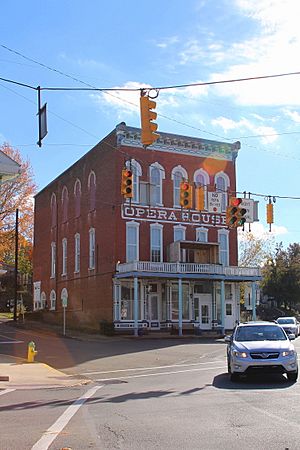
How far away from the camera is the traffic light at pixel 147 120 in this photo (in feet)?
52.1

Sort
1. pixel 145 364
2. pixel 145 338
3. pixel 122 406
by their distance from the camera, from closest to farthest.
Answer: pixel 122 406 < pixel 145 364 < pixel 145 338

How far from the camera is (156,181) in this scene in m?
42.0

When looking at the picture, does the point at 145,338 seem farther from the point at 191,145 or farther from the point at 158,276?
the point at 191,145

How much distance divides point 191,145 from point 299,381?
30.7m

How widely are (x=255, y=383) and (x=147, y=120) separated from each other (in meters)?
7.49

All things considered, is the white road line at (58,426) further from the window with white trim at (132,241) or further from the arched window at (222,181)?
the arched window at (222,181)

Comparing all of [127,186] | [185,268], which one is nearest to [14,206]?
[185,268]

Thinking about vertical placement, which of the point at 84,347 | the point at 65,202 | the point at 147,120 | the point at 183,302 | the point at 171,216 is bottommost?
the point at 84,347

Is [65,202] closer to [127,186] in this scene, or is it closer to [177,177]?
[177,177]

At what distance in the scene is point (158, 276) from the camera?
127 ft

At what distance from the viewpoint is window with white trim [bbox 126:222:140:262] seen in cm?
4053

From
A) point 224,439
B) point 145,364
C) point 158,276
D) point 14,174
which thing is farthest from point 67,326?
point 224,439

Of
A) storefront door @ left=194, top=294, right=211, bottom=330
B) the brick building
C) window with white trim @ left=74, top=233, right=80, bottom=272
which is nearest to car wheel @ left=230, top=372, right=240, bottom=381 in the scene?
the brick building

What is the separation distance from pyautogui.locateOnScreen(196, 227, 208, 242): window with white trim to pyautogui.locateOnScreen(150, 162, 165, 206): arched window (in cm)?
370
